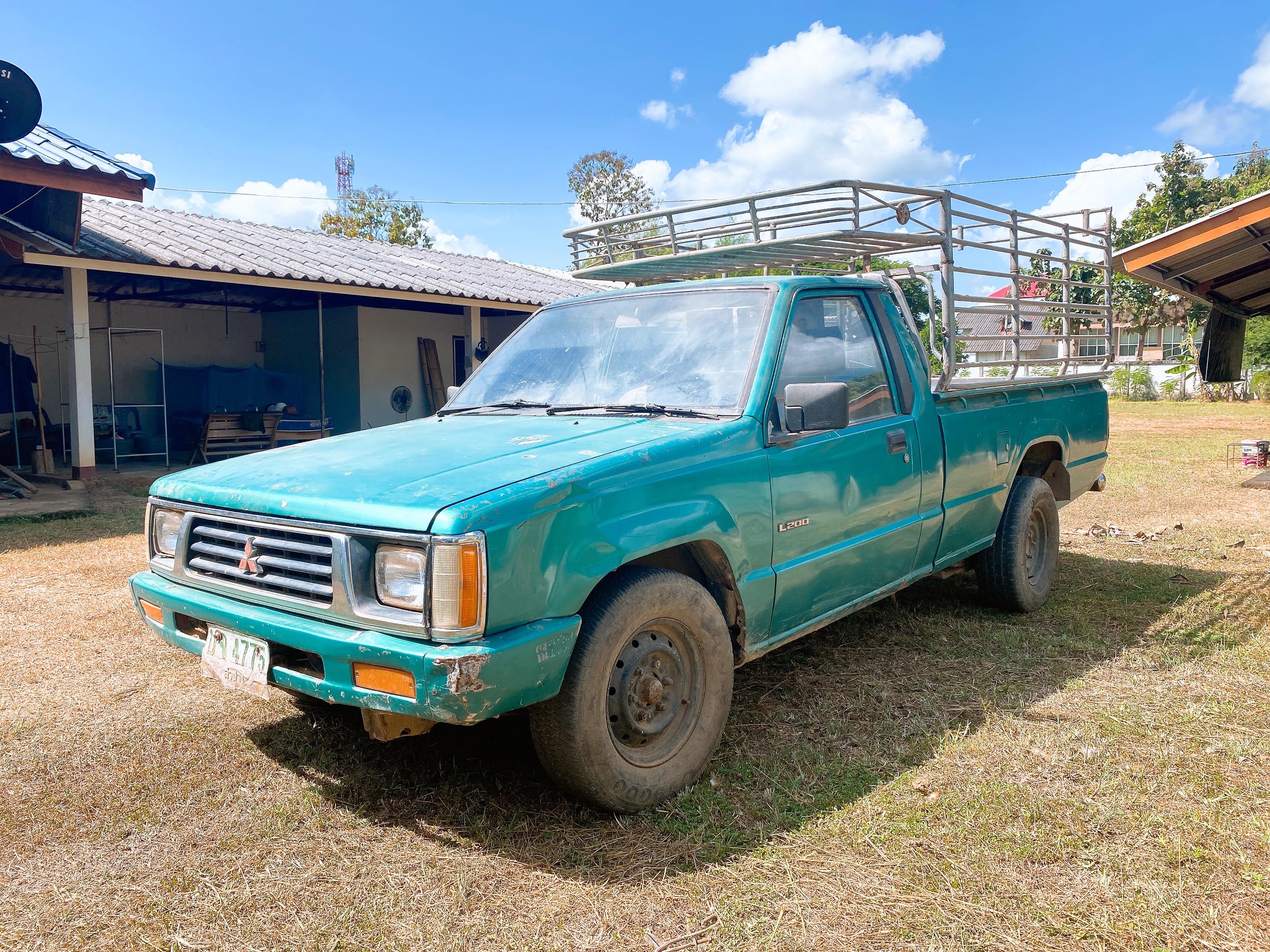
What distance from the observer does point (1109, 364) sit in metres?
6.25

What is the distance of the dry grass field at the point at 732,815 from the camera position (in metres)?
2.43

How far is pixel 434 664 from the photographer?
2.44 m

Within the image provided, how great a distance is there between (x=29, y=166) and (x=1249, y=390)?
98.2ft

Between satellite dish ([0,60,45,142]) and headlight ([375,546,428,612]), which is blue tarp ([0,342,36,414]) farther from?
headlight ([375,546,428,612])

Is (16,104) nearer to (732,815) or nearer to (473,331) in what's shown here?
(473,331)

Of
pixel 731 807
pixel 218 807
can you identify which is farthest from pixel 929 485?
pixel 218 807

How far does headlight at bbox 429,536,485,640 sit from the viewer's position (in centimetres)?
247

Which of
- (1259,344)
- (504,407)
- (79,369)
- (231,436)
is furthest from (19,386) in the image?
(1259,344)

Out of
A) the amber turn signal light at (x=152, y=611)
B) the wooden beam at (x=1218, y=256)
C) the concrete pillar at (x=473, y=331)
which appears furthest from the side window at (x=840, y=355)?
the concrete pillar at (x=473, y=331)

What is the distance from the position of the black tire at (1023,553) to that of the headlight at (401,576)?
144 inches

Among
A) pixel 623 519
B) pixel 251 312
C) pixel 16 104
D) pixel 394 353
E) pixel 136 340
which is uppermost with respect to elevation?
pixel 16 104

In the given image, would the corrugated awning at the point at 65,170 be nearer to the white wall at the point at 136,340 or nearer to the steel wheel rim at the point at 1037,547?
the white wall at the point at 136,340

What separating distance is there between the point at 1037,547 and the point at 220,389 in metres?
14.6

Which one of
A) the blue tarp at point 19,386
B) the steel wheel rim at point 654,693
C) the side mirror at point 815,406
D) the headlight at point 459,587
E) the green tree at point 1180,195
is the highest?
the green tree at point 1180,195
